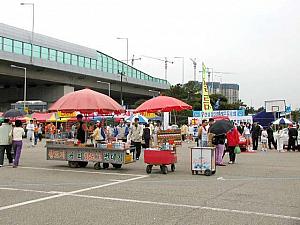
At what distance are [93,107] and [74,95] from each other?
1067mm

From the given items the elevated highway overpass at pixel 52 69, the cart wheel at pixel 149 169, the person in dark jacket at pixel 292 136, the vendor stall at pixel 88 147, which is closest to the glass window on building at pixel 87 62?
the elevated highway overpass at pixel 52 69

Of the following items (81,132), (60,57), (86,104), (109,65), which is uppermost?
(109,65)

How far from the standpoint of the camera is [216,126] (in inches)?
595

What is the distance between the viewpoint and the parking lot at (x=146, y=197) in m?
7.29

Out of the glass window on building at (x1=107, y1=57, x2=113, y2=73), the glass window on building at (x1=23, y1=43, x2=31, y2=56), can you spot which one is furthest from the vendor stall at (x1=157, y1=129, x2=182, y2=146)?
the glass window on building at (x1=107, y1=57, x2=113, y2=73)

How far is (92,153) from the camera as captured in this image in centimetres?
1457

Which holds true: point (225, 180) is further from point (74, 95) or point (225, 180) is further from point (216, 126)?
point (74, 95)

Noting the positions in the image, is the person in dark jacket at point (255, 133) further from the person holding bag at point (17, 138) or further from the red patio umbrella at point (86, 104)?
the person holding bag at point (17, 138)

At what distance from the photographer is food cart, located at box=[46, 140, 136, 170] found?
46.3 ft

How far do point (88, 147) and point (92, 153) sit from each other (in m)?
0.26

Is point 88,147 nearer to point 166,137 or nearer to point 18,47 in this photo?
point 166,137

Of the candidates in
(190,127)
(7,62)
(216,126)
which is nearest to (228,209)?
(216,126)

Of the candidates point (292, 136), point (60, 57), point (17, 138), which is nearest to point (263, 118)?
point (292, 136)

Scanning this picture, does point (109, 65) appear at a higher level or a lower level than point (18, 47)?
higher
